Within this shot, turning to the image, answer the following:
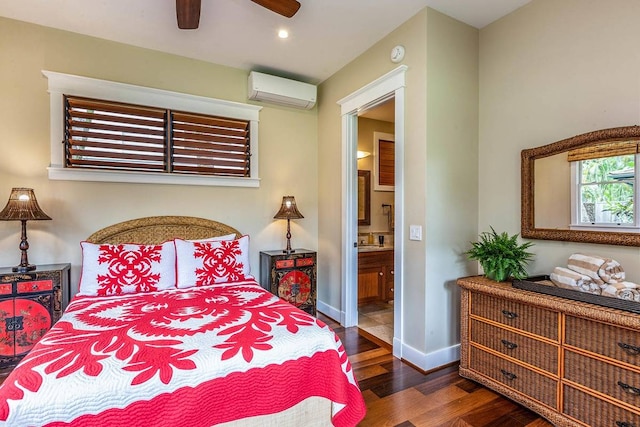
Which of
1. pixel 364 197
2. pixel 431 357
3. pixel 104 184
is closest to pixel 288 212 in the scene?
pixel 364 197

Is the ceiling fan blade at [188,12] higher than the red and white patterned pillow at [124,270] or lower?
higher

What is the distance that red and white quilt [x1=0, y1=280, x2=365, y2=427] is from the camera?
1.21 m

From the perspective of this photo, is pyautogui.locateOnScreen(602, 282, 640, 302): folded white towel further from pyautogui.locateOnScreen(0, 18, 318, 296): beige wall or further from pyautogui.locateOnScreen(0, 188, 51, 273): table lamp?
pyautogui.locateOnScreen(0, 188, 51, 273): table lamp

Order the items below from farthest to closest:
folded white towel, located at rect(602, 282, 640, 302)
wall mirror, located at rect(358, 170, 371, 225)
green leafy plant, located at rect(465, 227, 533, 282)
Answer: wall mirror, located at rect(358, 170, 371, 225) → green leafy plant, located at rect(465, 227, 533, 282) → folded white towel, located at rect(602, 282, 640, 302)

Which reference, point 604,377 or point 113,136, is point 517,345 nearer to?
point 604,377

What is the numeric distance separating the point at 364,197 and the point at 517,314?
2896mm

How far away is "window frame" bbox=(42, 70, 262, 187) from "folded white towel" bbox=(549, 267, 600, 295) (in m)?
2.87

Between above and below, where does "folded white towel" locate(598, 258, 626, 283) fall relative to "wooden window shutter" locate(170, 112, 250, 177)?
below

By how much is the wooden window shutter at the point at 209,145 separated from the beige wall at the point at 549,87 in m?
2.43

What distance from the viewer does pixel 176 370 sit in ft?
4.46

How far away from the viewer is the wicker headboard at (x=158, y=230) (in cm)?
299

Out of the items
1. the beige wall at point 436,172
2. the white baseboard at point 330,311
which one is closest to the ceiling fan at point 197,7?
the beige wall at point 436,172

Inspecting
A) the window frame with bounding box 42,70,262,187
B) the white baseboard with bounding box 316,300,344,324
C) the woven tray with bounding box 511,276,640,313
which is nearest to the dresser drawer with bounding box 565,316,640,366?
the woven tray with bounding box 511,276,640,313

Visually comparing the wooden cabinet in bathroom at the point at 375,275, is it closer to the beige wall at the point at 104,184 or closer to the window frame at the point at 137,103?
Answer: the beige wall at the point at 104,184
